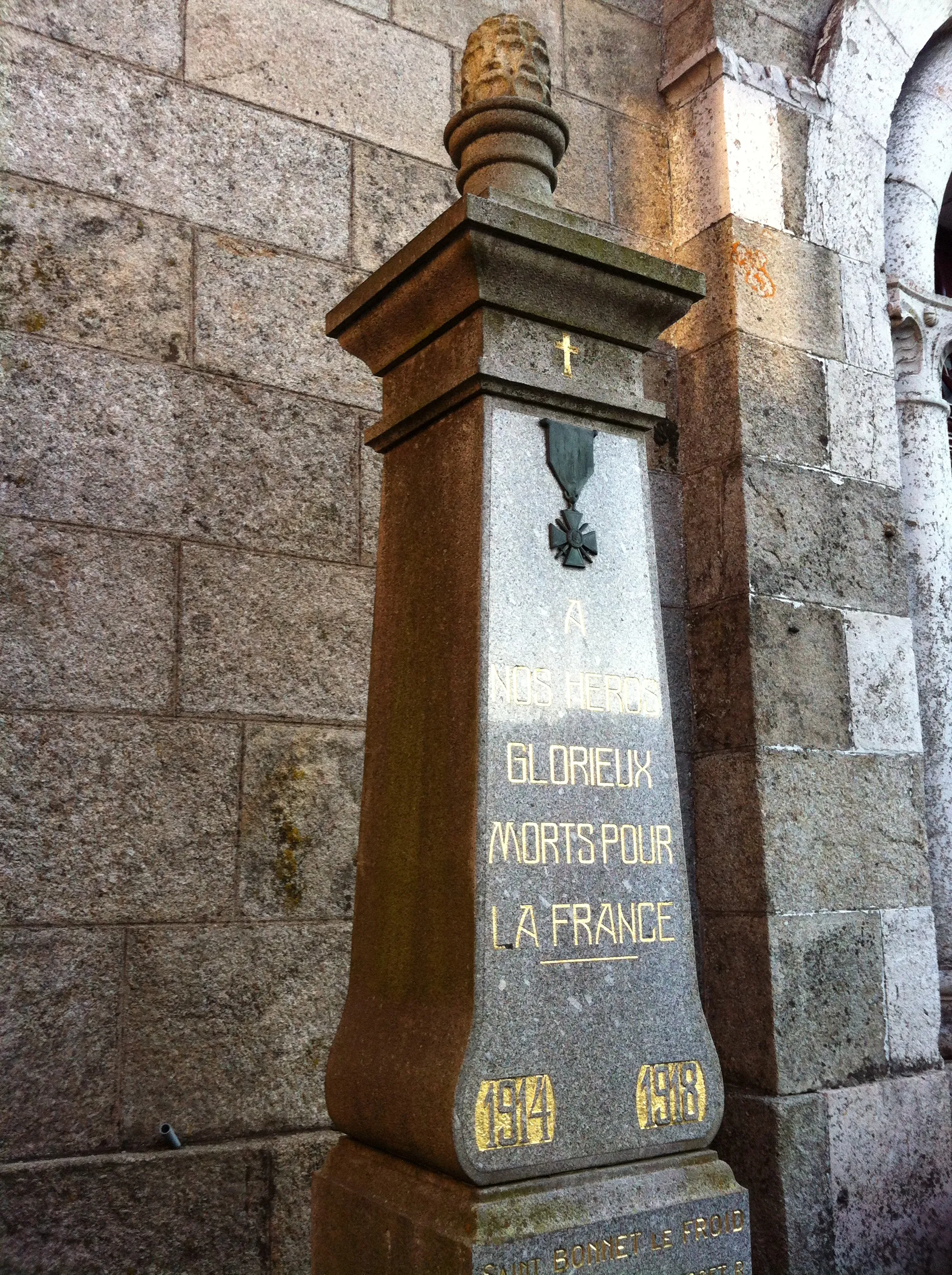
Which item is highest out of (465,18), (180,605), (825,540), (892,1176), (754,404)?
(465,18)

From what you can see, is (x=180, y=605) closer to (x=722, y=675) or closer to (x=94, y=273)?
(x=94, y=273)

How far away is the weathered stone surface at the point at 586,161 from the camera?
13.7 feet

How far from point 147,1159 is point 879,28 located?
4.47 m

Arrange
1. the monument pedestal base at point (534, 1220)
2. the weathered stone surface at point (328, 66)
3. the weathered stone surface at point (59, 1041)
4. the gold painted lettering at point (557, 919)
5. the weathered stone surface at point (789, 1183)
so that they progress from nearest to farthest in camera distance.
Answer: the monument pedestal base at point (534, 1220), the gold painted lettering at point (557, 919), the weathered stone surface at point (59, 1041), the weathered stone surface at point (789, 1183), the weathered stone surface at point (328, 66)

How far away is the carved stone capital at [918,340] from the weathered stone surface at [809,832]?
1.50 meters

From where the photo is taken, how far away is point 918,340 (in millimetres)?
4488

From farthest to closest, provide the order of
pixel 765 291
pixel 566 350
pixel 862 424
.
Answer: pixel 862 424
pixel 765 291
pixel 566 350

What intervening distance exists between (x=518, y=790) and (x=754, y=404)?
6.85 feet

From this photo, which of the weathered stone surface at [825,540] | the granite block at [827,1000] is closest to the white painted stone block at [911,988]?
the granite block at [827,1000]

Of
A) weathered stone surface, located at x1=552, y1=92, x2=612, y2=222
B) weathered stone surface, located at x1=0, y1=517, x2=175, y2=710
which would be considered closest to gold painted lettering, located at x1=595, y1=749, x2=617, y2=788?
weathered stone surface, located at x1=0, y1=517, x2=175, y2=710

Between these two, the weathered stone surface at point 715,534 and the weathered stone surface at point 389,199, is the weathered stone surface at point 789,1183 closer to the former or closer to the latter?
the weathered stone surface at point 715,534

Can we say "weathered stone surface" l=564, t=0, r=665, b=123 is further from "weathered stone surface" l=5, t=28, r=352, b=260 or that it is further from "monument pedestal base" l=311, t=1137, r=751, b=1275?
"monument pedestal base" l=311, t=1137, r=751, b=1275

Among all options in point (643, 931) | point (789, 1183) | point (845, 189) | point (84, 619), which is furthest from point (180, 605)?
point (845, 189)

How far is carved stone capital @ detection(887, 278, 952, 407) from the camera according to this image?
445 cm
